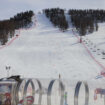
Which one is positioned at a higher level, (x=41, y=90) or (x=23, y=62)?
(x=23, y=62)

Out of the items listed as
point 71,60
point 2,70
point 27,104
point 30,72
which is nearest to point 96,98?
point 27,104

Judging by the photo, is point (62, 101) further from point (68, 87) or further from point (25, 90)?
point (25, 90)

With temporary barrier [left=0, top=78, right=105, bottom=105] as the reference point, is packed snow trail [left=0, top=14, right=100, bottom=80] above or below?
above

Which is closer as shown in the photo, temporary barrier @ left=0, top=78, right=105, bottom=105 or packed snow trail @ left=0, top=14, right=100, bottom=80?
temporary barrier @ left=0, top=78, right=105, bottom=105

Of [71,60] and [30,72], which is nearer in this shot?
[30,72]

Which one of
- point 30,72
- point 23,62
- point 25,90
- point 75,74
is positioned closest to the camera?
point 25,90

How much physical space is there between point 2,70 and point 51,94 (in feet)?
49.6

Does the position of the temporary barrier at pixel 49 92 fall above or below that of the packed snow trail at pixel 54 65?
below

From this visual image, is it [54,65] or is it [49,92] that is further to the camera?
[54,65]

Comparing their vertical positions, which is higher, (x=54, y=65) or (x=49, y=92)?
(x=54, y=65)

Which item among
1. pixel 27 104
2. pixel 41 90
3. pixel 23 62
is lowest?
pixel 27 104

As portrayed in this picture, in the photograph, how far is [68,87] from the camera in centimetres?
455

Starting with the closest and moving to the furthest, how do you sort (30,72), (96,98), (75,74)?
(96,98) → (75,74) → (30,72)

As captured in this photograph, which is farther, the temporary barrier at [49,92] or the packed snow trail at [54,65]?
the packed snow trail at [54,65]
